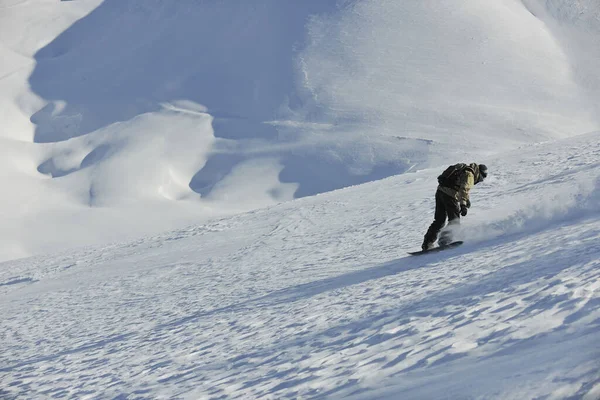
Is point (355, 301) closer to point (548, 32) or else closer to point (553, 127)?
point (553, 127)

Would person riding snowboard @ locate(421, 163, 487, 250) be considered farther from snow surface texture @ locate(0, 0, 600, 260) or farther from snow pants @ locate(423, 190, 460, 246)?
snow surface texture @ locate(0, 0, 600, 260)

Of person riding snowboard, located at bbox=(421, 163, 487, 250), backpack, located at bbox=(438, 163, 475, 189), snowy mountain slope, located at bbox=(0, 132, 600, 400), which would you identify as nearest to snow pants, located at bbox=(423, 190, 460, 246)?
person riding snowboard, located at bbox=(421, 163, 487, 250)

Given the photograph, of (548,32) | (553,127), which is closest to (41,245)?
(553,127)

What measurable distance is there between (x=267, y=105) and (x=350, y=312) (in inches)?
1377

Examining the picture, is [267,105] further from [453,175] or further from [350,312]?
[350,312]

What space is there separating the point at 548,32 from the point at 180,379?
43327mm

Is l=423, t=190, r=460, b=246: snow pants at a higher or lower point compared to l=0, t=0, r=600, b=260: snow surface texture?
lower

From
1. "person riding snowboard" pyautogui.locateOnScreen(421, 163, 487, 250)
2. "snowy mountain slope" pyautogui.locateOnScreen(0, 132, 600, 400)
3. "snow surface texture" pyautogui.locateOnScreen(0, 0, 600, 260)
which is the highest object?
"snow surface texture" pyautogui.locateOnScreen(0, 0, 600, 260)

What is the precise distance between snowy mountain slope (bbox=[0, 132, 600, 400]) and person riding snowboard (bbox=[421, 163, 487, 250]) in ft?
1.25

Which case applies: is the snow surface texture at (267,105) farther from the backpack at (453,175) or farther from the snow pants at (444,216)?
the backpack at (453,175)

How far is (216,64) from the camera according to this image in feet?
154

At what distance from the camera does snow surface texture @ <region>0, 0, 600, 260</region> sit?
3412 cm

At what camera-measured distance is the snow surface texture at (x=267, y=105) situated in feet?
112

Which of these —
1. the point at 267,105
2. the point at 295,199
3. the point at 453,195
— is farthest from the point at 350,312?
the point at 267,105
